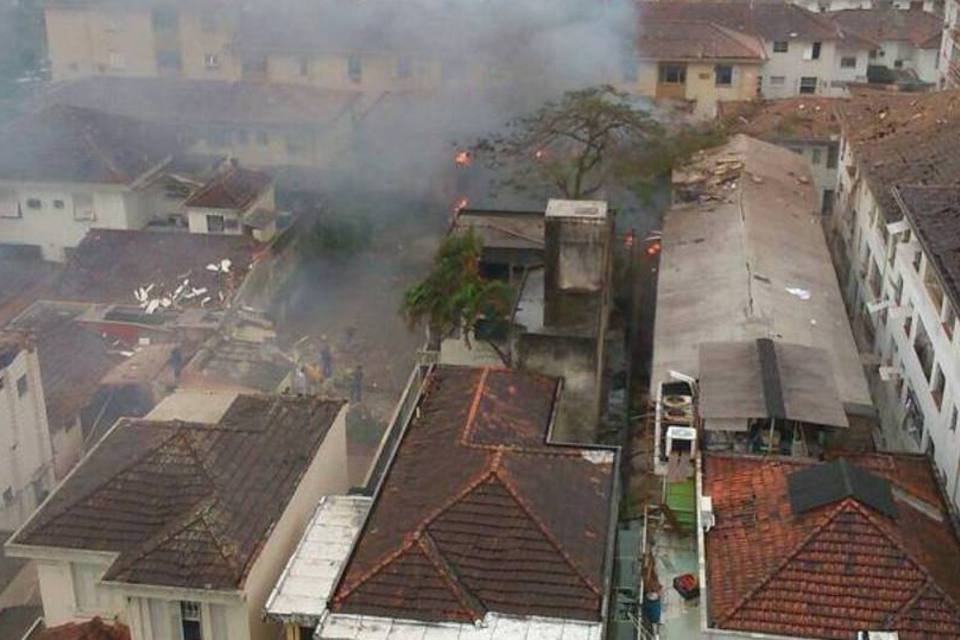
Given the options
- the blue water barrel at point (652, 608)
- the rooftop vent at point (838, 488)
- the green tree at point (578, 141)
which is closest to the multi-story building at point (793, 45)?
the green tree at point (578, 141)

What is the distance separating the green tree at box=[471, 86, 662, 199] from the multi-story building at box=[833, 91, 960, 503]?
527 centimetres

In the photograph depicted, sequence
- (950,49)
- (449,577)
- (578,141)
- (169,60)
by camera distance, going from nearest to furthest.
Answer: (449,577), (578,141), (950,49), (169,60)

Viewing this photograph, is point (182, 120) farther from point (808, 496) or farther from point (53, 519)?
point (808, 496)

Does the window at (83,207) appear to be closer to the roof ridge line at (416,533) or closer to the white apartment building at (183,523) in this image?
the white apartment building at (183,523)

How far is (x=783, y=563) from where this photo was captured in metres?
14.1

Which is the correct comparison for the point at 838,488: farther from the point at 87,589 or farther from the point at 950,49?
the point at 950,49

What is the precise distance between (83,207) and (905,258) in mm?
21001

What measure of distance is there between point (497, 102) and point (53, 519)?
81.5 feet

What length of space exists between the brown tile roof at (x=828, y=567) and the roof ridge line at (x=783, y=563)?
0.5 inches

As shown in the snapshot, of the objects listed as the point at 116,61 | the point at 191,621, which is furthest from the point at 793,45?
the point at 191,621

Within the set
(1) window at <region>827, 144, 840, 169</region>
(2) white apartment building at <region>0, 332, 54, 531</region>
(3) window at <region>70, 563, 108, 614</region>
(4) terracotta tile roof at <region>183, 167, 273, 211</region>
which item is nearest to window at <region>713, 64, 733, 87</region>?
(1) window at <region>827, 144, 840, 169</region>

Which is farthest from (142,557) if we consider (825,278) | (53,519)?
(825,278)

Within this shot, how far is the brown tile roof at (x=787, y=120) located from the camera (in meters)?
33.8

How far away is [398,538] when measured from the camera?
49.8ft
